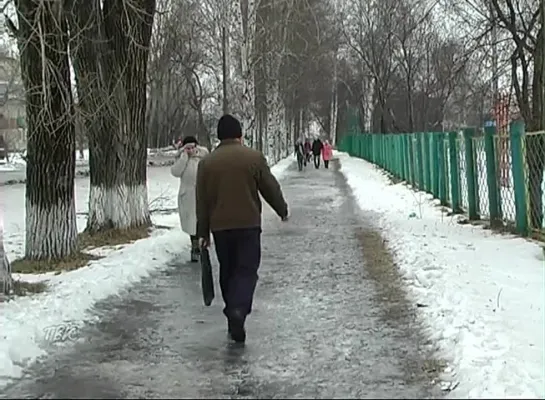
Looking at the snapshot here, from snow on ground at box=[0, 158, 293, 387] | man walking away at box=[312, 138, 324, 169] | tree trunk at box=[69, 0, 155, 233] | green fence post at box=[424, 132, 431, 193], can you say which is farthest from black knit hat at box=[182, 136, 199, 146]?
man walking away at box=[312, 138, 324, 169]

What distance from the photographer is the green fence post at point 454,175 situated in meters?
16.0

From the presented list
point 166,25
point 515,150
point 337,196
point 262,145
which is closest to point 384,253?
point 515,150

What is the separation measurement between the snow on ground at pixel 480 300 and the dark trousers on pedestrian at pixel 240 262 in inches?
58.0

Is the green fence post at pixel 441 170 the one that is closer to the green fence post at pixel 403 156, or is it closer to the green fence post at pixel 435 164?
the green fence post at pixel 435 164

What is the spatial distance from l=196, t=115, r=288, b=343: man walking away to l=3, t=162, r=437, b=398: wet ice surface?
376 millimetres

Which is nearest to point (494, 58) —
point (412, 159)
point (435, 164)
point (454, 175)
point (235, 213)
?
point (412, 159)

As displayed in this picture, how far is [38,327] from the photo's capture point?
7.18 meters

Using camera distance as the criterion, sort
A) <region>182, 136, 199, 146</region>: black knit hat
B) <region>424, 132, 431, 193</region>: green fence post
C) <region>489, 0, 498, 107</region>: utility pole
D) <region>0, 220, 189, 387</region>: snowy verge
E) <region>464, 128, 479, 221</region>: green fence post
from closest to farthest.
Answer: <region>0, 220, 189, 387</region>: snowy verge, <region>182, 136, 199, 146</region>: black knit hat, <region>464, 128, 479, 221</region>: green fence post, <region>424, 132, 431, 193</region>: green fence post, <region>489, 0, 498, 107</region>: utility pole

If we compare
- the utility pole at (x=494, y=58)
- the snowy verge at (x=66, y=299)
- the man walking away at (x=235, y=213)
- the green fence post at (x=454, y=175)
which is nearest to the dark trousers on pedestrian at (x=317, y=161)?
the utility pole at (x=494, y=58)

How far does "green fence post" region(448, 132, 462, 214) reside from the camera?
16.0 m

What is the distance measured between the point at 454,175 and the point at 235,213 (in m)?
9.98

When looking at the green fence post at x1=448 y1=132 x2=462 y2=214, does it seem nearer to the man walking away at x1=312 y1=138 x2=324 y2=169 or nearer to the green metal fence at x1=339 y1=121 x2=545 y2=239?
the green metal fence at x1=339 y1=121 x2=545 y2=239

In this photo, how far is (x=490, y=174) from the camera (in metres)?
13.1

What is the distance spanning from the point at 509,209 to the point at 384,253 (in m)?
2.31
